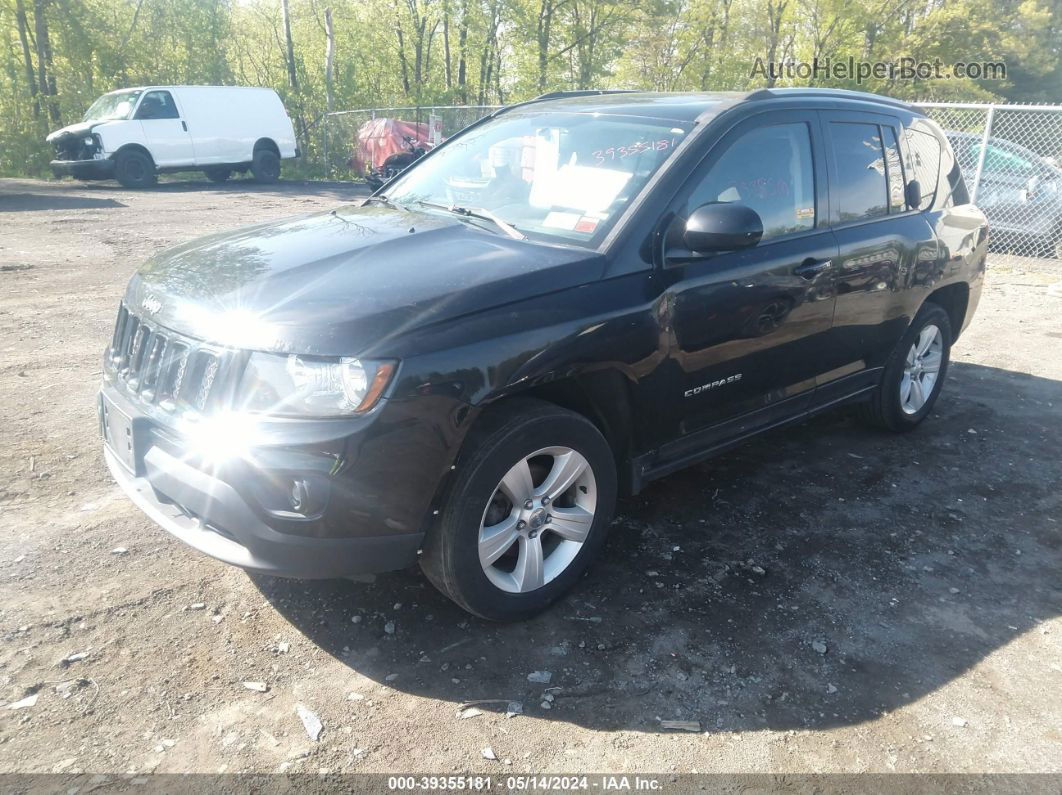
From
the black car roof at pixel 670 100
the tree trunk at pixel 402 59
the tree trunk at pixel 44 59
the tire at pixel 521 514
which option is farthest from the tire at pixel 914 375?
the tree trunk at pixel 402 59

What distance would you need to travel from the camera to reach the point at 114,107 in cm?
1827

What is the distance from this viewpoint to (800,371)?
4027 millimetres

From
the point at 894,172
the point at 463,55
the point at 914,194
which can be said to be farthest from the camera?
the point at 463,55

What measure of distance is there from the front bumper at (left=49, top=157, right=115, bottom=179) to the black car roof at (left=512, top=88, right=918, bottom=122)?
16846 millimetres

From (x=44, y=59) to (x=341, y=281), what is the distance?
25870 mm

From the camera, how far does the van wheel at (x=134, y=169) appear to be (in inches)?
709

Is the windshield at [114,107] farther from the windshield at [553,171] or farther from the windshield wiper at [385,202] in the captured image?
the windshield at [553,171]

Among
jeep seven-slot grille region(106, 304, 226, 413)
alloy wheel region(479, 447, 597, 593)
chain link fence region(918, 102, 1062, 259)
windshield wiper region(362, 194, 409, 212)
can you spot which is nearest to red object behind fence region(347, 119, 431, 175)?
chain link fence region(918, 102, 1062, 259)

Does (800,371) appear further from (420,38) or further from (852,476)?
(420,38)

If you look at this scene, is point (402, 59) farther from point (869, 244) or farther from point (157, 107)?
point (869, 244)

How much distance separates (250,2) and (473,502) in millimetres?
43810

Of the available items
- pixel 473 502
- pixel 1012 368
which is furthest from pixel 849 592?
pixel 1012 368

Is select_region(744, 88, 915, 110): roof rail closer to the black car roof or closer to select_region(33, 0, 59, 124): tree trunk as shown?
the black car roof

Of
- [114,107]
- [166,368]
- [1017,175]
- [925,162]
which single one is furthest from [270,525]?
[114,107]
